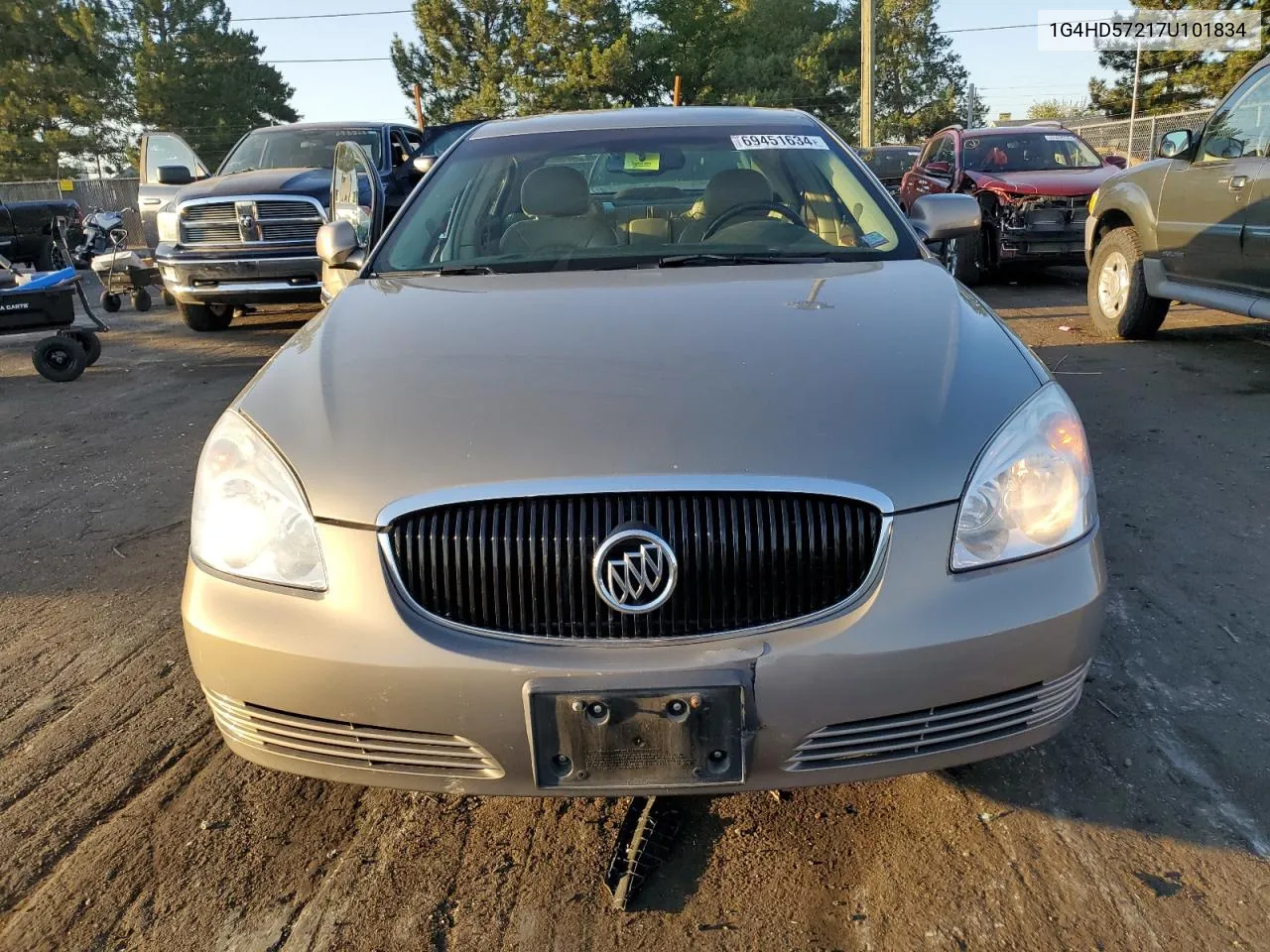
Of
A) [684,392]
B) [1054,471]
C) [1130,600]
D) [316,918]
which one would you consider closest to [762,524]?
[684,392]

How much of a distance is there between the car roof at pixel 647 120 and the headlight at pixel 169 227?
6102 millimetres

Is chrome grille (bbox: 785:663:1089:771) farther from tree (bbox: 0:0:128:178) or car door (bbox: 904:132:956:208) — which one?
tree (bbox: 0:0:128:178)

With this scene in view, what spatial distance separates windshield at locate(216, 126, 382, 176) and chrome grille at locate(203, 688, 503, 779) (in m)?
8.91

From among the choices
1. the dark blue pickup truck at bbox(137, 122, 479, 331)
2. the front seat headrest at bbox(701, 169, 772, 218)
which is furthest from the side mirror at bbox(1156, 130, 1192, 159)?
the dark blue pickup truck at bbox(137, 122, 479, 331)

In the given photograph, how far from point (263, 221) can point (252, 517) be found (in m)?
7.49

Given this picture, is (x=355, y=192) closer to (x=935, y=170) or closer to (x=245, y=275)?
(x=245, y=275)

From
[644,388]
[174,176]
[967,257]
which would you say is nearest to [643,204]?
[644,388]

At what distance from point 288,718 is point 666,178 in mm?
2519

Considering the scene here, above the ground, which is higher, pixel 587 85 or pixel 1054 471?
pixel 587 85

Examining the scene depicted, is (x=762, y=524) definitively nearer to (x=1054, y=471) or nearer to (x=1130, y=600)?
(x=1054, y=471)

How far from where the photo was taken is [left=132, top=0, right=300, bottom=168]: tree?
1811 inches

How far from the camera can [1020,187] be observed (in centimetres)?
981

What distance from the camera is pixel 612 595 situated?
1.78 meters

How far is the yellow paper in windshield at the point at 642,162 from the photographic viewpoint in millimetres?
3521
